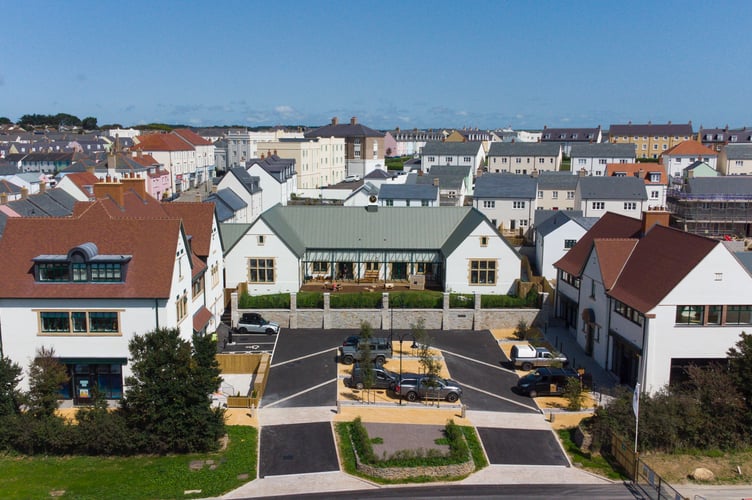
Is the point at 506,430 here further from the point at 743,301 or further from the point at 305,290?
the point at 305,290

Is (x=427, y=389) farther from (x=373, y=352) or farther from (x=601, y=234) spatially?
(x=601, y=234)

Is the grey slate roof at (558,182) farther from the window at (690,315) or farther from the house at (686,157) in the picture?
the house at (686,157)

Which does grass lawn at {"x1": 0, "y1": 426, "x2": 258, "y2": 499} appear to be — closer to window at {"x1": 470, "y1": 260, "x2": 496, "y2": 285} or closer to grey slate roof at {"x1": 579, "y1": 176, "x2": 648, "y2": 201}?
window at {"x1": 470, "y1": 260, "x2": 496, "y2": 285}

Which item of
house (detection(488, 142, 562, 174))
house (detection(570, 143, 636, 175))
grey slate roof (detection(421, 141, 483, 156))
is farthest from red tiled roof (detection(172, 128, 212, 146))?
house (detection(570, 143, 636, 175))

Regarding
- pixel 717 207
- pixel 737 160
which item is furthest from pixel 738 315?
pixel 737 160

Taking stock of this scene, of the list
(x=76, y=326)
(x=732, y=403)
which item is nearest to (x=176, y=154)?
(x=76, y=326)
